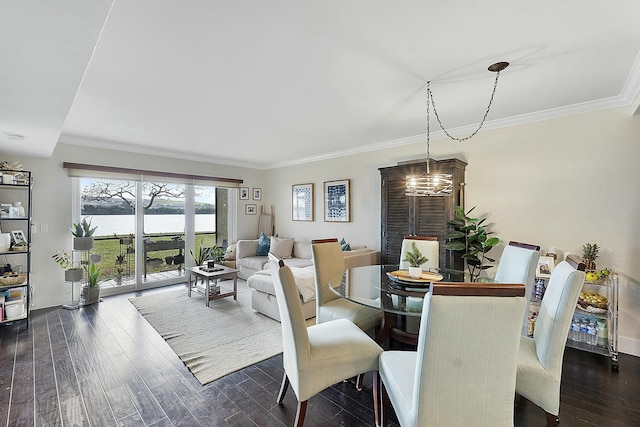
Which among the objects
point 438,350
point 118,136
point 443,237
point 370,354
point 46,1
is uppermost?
point 118,136

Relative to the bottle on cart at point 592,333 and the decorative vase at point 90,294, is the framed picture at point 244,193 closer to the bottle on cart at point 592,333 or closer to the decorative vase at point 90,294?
the decorative vase at point 90,294

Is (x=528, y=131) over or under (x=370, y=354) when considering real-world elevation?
over

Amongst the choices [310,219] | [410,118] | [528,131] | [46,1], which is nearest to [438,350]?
[46,1]

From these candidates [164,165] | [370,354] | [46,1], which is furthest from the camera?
[164,165]

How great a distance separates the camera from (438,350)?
1182 mm

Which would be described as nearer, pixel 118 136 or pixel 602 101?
pixel 602 101

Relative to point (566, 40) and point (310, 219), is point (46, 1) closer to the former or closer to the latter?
point (566, 40)

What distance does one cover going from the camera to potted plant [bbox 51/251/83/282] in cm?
397

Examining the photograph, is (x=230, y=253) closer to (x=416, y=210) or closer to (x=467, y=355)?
(x=416, y=210)

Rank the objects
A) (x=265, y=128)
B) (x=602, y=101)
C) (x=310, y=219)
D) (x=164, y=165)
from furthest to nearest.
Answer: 1. (x=310, y=219)
2. (x=164, y=165)
3. (x=265, y=128)
4. (x=602, y=101)

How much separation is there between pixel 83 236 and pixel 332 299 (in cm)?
384

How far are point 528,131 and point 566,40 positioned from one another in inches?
66.5

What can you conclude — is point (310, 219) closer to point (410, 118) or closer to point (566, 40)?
point (410, 118)

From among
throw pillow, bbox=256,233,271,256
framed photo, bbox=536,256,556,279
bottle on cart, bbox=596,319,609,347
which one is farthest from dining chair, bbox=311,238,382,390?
throw pillow, bbox=256,233,271,256
